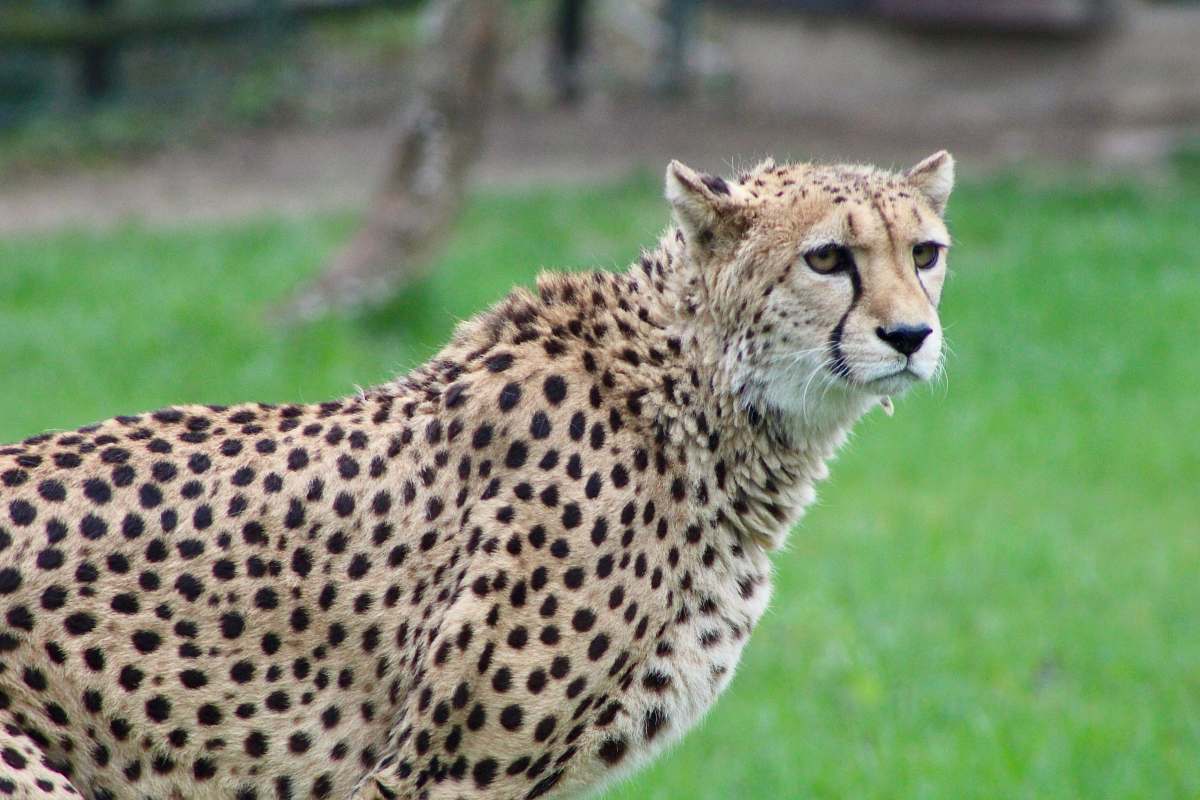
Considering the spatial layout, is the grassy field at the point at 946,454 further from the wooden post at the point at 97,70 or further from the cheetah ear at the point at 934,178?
the wooden post at the point at 97,70

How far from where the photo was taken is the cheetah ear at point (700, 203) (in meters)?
3.34

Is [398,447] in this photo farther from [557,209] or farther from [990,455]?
[557,209]

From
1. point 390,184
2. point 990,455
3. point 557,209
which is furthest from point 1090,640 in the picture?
point 557,209

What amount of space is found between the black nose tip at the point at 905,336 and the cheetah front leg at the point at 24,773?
164 cm

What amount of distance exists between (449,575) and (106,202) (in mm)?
9806

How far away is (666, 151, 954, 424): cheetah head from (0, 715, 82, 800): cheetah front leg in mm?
1432

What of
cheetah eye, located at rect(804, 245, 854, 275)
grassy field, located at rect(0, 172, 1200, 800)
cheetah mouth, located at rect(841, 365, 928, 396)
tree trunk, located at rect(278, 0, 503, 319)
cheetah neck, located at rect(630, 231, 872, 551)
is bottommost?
grassy field, located at rect(0, 172, 1200, 800)

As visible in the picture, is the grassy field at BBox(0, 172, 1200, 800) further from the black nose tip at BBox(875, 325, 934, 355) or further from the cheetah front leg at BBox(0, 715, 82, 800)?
the cheetah front leg at BBox(0, 715, 82, 800)

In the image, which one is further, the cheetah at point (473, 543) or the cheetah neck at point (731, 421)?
the cheetah neck at point (731, 421)

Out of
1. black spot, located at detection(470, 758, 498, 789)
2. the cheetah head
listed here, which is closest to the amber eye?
the cheetah head

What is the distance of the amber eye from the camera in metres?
3.30

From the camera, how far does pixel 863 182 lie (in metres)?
3.38

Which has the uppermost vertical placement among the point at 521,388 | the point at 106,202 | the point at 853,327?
the point at 853,327

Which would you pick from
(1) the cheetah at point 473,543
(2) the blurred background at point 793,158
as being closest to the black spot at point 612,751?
(1) the cheetah at point 473,543
